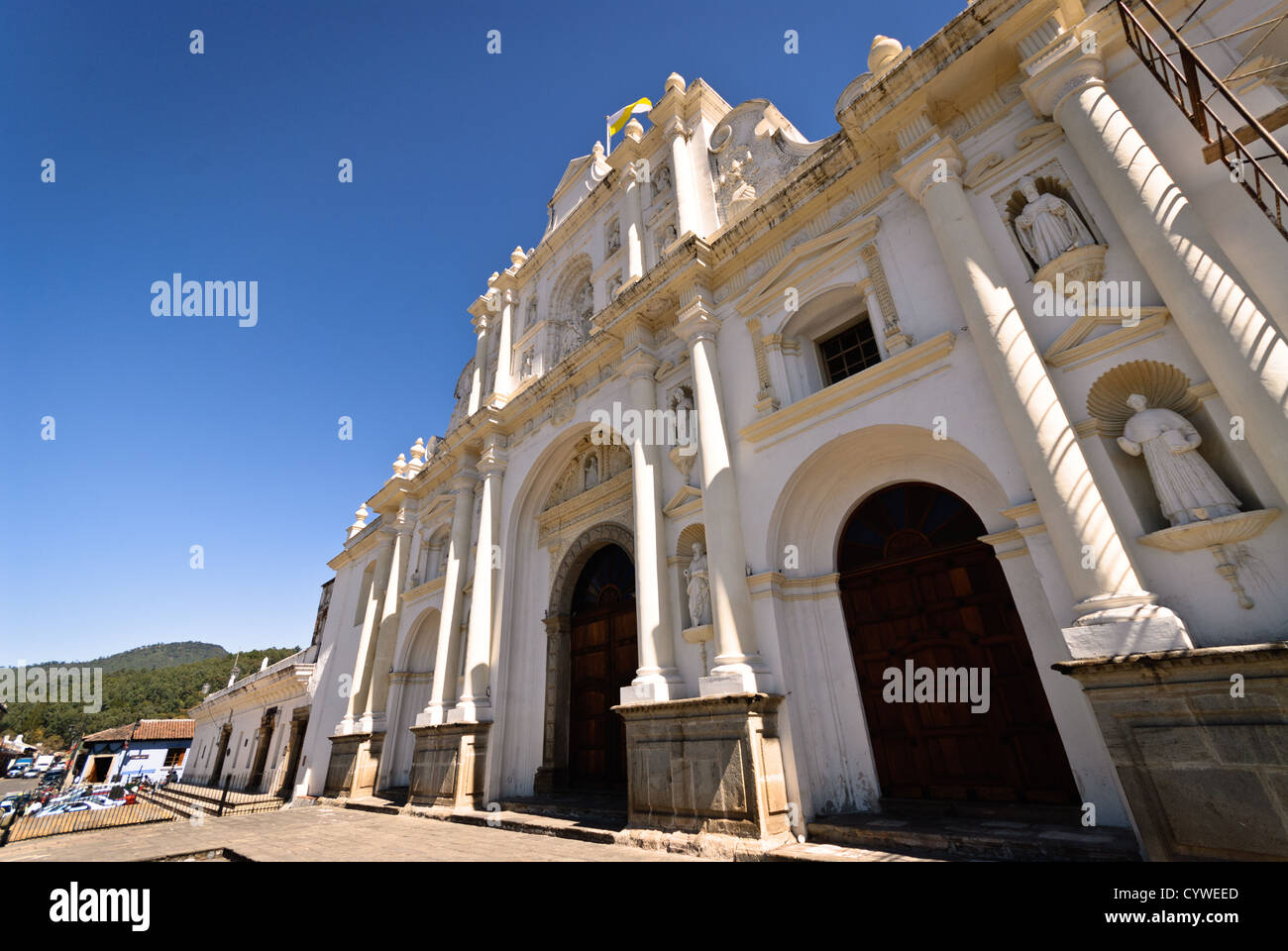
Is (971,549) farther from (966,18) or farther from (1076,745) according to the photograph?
(966,18)

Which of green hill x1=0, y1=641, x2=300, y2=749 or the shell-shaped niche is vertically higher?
green hill x1=0, y1=641, x2=300, y2=749

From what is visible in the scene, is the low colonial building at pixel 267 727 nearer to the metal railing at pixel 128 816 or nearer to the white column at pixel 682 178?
the metal railing at pixel 128 816

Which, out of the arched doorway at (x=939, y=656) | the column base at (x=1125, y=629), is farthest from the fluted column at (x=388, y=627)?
the column base at (x=1125, y=629)

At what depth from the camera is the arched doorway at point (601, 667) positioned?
9.68m

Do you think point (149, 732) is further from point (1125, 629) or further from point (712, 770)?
point (1125, 629)

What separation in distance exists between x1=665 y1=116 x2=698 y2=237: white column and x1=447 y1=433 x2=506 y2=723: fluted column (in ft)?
21.7

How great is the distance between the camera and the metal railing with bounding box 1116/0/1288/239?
12.9 ft

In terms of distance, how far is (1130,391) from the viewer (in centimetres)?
499

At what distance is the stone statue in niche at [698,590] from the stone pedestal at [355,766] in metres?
10.4

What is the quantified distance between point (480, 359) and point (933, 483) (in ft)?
44.9

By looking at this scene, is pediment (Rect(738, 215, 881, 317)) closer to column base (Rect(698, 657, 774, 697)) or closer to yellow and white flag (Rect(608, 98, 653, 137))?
column base (Rect(698, 657, 774, 697))

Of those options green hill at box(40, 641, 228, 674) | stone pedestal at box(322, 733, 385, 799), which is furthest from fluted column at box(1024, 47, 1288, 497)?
green hill at box(40, 641, 228, 674)
